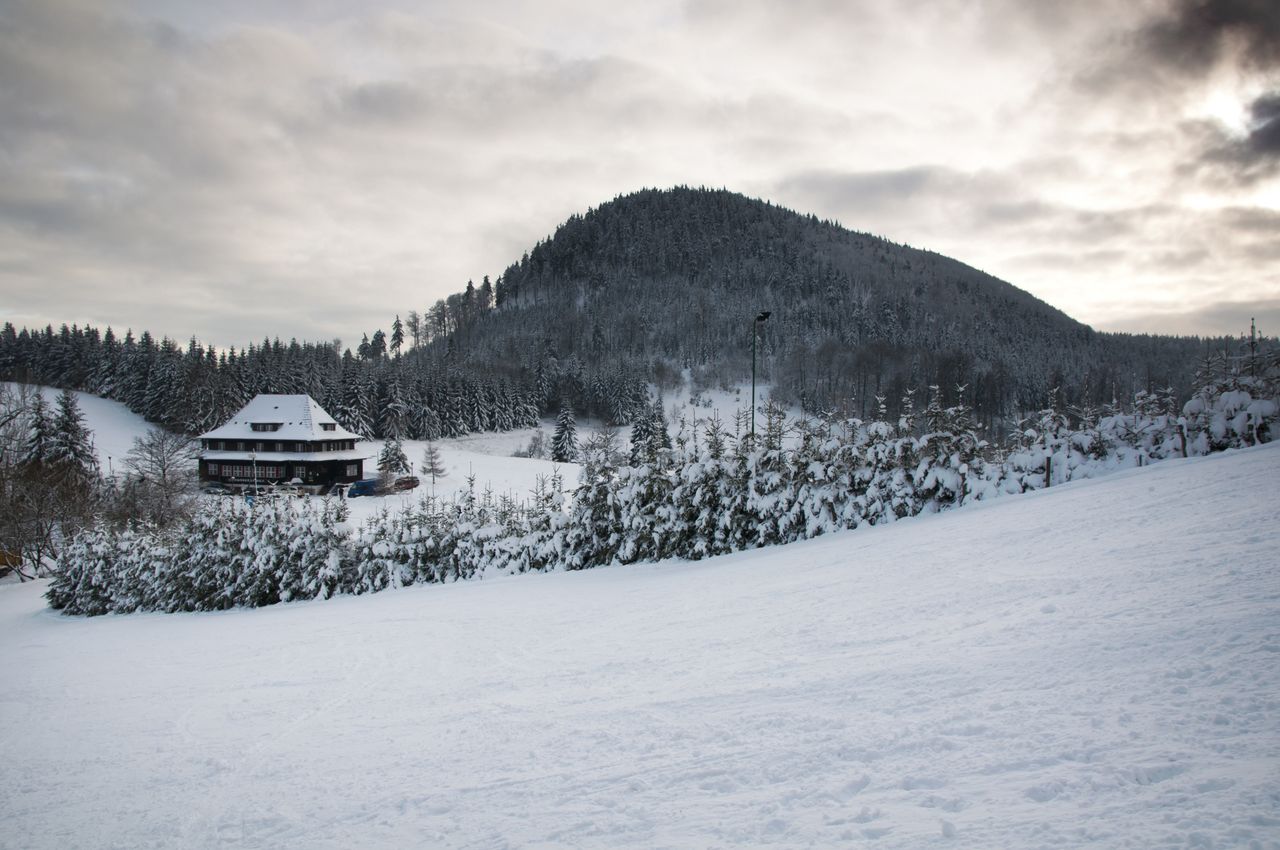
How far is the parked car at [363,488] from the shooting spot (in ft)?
169

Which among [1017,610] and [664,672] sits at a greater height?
[1017,610]

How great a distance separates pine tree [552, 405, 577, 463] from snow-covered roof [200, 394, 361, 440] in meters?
23.3

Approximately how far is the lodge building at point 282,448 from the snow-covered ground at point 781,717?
47944 mm

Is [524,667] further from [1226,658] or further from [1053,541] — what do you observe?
[1053,541]

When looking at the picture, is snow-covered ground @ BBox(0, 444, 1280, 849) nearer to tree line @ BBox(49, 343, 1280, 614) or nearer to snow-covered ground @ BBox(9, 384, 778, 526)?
tree line @ BBox(49, 343, 1280, 614)

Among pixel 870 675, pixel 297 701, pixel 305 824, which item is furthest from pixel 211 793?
pixel 870 675

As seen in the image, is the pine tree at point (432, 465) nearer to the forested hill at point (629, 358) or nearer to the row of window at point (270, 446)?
the row of window at point (270, 446)

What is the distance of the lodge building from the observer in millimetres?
53281

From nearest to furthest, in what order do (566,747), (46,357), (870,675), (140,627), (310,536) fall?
(566,747) < (870,675) < (140,627) < (310,536) < (46,357)

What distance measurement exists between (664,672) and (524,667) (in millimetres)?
1951

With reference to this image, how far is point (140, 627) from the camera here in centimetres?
1505

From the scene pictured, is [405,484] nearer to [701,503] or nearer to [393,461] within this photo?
[393,461]

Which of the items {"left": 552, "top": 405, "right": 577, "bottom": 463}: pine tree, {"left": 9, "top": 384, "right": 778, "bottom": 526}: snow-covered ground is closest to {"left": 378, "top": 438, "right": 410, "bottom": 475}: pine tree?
{"left": 9, "top": 384, "right": 778, "bottom": 526}: snow-covered ground

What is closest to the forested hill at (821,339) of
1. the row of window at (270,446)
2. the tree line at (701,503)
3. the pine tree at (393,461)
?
the pine tree at (393,461)
